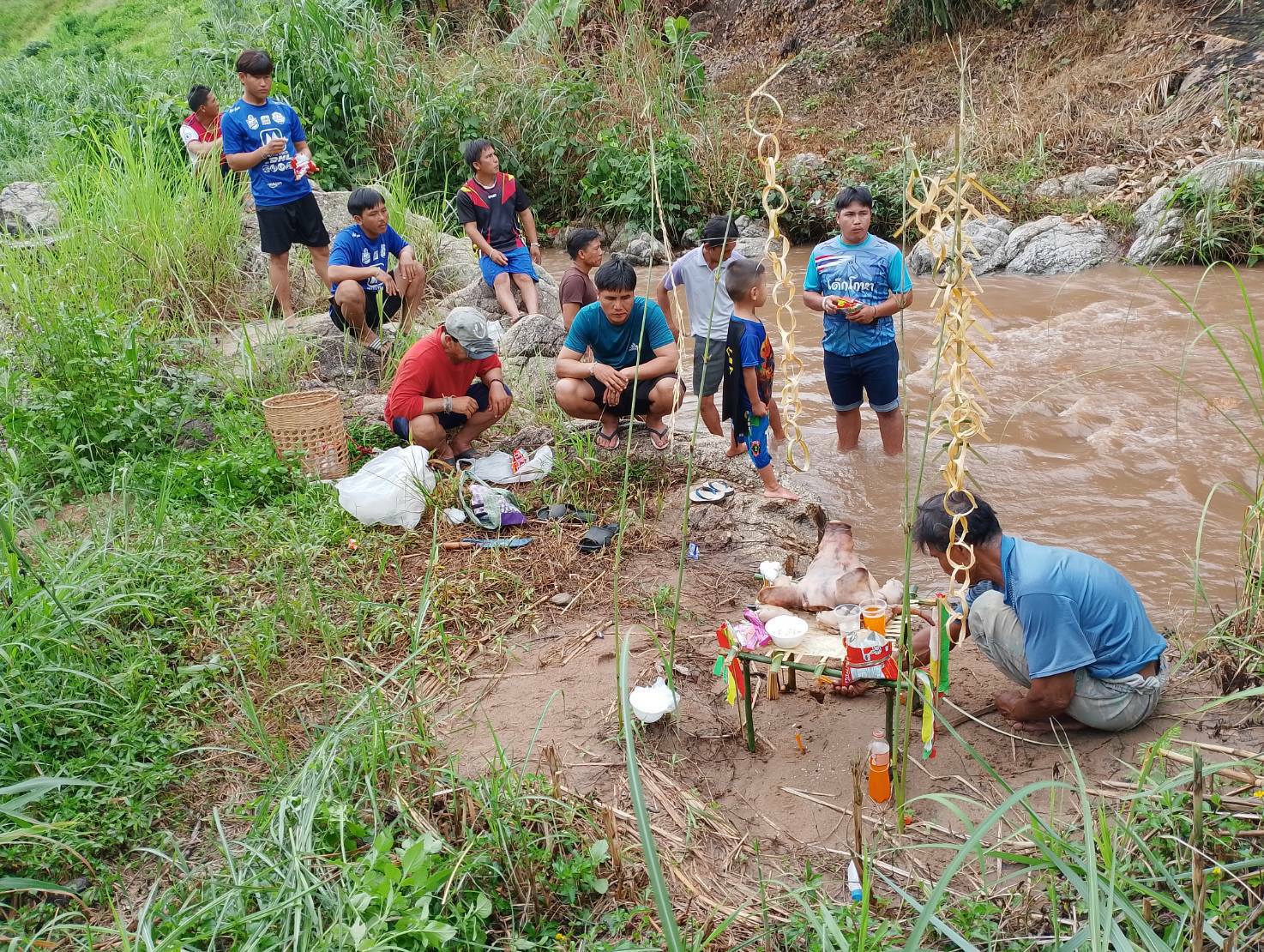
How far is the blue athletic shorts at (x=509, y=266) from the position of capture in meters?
7.93

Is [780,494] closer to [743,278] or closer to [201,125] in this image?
[743,278]

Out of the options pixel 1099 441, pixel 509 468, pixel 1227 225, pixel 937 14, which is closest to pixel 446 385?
pixel 509 468

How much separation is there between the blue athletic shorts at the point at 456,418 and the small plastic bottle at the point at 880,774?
3192 mm

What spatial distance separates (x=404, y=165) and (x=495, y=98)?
167cm

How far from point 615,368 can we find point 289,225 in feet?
10.3

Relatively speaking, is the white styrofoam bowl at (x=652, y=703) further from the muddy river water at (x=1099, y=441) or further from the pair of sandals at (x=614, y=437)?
the pair of sandals at (x=614, y=437)

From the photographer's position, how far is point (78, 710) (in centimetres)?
313

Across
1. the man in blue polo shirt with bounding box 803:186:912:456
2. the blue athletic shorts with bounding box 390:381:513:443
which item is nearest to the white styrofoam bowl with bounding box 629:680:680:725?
the blue athletic shorts with bounding box 390:381:513:443

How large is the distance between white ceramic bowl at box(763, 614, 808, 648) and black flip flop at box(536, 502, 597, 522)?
65.7 inches

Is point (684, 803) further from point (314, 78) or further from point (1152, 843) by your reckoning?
point (314, 78)

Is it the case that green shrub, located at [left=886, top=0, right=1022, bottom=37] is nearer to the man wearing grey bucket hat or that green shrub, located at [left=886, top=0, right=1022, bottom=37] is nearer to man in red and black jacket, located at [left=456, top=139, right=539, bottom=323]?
man in red and black jacket, located at [left=456, top=139, right=539, bottom=323]

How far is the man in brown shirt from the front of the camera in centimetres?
607

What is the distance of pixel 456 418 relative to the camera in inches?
214

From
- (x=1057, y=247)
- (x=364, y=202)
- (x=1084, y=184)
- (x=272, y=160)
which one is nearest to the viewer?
(x=364, y=202)
